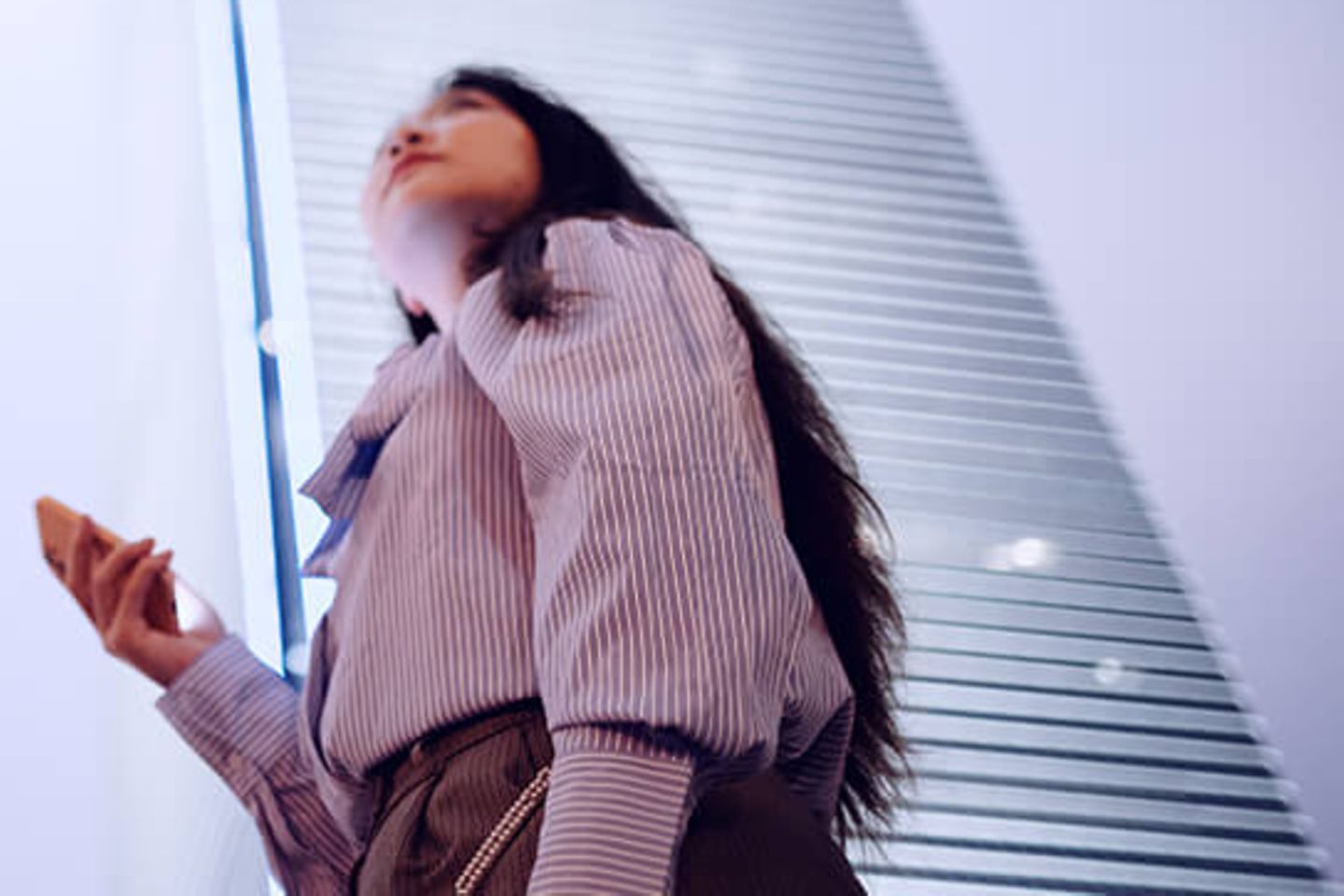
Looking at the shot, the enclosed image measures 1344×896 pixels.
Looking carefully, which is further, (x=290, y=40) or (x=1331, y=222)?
(x=290, y=40)

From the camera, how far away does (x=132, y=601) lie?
0.84m

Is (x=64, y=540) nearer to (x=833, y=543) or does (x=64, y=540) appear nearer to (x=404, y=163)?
(x=404, y=163)

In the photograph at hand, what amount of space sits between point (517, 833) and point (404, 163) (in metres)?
0.61

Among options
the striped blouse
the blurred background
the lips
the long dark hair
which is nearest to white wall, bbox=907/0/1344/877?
the blurred background

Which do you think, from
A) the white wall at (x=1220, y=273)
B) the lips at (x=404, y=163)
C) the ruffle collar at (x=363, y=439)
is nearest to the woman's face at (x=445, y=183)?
the lips at (x=404, y=163)

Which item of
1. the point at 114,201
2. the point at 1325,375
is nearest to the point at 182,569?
the point at 114,201

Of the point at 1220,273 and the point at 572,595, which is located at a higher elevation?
the point at 572,595

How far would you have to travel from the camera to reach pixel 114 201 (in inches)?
52.8

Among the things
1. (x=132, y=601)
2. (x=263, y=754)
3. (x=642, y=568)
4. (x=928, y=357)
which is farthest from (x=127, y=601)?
(x=928, y=357)

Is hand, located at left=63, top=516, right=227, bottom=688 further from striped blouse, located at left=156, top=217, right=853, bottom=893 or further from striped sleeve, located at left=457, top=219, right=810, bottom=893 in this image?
striped sleeve, located at left=457, top=219, right=810, bottom=893

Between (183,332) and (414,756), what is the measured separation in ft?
2.80

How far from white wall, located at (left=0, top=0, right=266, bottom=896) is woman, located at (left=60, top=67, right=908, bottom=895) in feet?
0.54

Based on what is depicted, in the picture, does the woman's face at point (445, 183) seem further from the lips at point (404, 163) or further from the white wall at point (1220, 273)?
the white wall at point (1220, 273)

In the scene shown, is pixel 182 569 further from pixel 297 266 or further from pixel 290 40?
pixel 290 40
